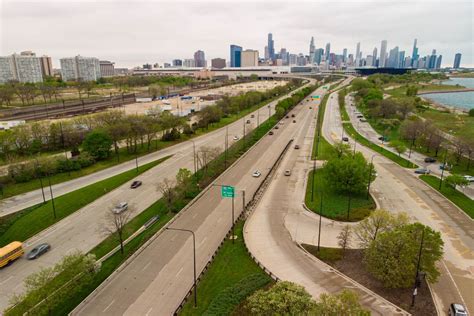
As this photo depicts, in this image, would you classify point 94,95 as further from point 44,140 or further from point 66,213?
point 66,213

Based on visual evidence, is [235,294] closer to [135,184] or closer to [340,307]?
[340,307]

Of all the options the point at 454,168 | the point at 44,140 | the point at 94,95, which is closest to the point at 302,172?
the point at 454,168

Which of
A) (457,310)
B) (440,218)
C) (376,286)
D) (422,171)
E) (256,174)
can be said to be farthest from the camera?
(422,171)

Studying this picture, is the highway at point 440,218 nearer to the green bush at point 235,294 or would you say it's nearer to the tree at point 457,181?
the tree at point 457,181

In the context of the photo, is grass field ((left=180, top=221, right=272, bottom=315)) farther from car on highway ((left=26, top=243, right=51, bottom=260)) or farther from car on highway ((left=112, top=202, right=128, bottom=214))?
car on highway ((left=26, top=243, right=51, bottom=260))

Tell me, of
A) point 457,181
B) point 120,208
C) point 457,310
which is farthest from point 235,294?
point 457,181
